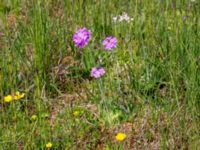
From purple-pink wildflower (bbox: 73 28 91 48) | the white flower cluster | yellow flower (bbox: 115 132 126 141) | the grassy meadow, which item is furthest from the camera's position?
the white flower cluster

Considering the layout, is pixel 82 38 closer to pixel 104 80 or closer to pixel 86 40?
pixel 86 40

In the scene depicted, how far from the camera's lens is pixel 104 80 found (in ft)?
8.71

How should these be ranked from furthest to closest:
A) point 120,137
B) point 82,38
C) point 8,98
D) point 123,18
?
point 123,18, point 82,38, point 8,98, point 120,137

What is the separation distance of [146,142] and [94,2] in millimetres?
1265

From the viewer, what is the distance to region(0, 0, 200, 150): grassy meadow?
2.27m

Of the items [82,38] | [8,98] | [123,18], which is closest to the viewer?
[8,98]

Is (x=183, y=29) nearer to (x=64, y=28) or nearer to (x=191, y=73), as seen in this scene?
(x=191, y=73)

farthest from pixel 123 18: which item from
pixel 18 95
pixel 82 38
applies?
pixel 18 95

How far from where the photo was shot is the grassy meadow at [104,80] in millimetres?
2273

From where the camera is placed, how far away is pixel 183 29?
253 cm

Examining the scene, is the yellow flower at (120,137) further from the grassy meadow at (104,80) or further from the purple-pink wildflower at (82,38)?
the purple-pink wildflower at (82,38)

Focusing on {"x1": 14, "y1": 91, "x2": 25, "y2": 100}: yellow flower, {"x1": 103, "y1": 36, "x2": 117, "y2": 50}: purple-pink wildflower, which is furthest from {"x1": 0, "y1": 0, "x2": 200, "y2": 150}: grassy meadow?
{"x1": 103, "y1": 36, "x2": 117, "y2": 50}: purple-pink wildflower

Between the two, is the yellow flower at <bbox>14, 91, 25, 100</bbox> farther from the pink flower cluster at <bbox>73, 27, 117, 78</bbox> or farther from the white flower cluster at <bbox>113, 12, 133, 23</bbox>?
the white flower cluster at <bbox>113, 12, 133, 23</bbox>

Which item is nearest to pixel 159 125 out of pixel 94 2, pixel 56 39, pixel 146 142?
pixel 146 142
